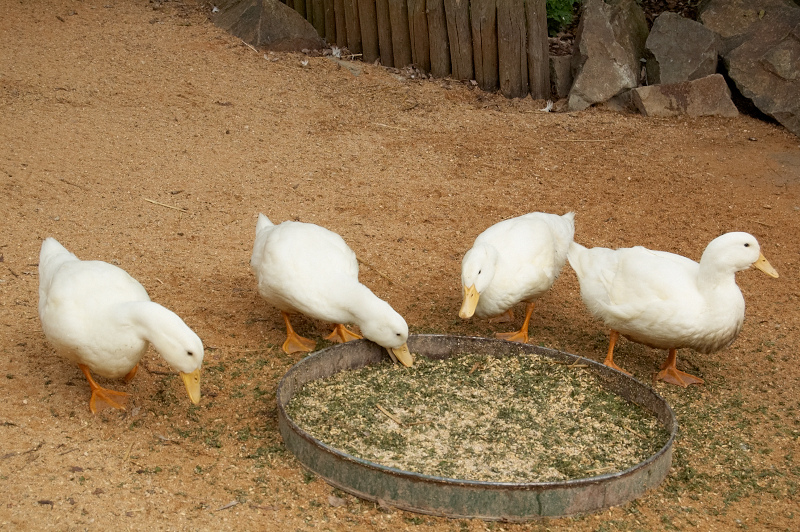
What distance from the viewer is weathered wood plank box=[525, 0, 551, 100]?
343 inches

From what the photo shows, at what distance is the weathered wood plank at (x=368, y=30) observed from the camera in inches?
374

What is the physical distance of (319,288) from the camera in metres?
4.61

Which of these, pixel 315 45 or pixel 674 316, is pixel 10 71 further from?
pixel 674 316

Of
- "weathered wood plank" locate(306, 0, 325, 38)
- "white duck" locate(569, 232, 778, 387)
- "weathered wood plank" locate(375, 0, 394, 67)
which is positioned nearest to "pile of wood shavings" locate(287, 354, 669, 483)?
"white duck" locate(569, 232, 778, 387)

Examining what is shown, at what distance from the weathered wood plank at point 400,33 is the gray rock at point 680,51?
2.62 metres

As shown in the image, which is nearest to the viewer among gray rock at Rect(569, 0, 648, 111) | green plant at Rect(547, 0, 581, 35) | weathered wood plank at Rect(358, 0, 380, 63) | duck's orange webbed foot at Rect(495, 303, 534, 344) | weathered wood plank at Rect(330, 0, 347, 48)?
duck's orange webbed foot at Rect(495, 303, 534, 344)

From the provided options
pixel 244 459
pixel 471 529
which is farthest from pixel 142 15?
pixel 471 529

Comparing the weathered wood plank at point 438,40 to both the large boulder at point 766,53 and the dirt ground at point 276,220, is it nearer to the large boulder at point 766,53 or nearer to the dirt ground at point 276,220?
the dirt ground at point 276,220

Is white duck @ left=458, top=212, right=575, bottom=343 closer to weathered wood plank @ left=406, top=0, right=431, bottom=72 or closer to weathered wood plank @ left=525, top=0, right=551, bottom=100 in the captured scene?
weathered wood plank @ left=525, top=0, right=551, bottom=100

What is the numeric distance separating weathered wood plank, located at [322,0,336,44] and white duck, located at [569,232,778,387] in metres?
6.15

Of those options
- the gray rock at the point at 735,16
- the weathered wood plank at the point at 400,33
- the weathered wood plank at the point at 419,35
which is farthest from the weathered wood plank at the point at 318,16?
the gray rock at the point at 735,16

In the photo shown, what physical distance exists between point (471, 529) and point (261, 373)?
5.74 feet

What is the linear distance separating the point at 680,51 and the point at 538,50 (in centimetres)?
152

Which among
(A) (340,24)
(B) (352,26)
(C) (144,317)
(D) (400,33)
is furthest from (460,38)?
(C) (144,317)
